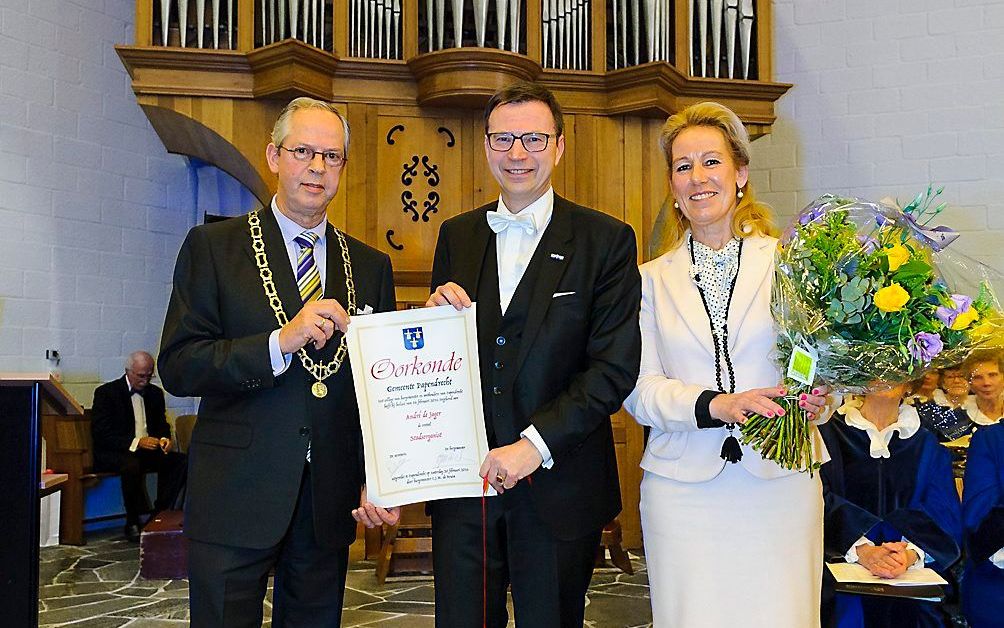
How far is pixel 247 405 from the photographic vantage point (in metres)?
2.12

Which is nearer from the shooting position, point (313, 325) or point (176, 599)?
point (313, 325)

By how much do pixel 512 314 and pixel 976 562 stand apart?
5.96ft

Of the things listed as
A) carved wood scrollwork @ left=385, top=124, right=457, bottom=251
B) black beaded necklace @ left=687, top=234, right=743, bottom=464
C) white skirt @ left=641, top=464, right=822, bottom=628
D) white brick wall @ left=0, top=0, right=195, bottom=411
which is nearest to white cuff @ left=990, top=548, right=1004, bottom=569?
white skirt @ left=641, top=464, right=822, bottom=628

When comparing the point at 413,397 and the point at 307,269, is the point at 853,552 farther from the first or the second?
the point at 307,269

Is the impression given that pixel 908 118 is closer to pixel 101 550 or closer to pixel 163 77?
pixel 163 77

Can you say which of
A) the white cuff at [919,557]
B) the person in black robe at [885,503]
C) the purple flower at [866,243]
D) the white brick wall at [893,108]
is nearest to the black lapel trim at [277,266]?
the purple flower at [866,243]

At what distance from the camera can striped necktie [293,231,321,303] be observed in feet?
7.27

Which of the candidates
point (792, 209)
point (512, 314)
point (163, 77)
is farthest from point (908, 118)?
point (512, 314)

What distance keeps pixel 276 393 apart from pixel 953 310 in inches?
58.2

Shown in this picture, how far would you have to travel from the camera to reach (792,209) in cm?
679

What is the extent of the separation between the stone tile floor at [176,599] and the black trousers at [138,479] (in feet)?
2.73

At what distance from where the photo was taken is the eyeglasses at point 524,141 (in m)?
2.15

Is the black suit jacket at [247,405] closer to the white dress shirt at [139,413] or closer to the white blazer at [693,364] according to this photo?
the white blazer at [693,364]

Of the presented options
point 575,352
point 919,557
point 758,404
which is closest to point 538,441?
point 575,352
